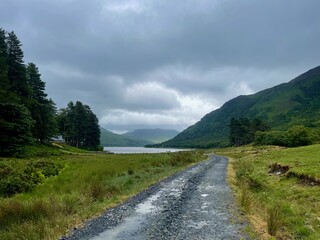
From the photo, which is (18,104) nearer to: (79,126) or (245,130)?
(79,126)

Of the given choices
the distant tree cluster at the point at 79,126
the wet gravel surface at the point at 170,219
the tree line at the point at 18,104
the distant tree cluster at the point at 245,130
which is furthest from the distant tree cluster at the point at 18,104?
the distant tree cluster at the point at 245,130

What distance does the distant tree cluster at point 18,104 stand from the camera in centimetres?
5172

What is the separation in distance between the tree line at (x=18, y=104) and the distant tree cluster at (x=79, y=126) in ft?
104

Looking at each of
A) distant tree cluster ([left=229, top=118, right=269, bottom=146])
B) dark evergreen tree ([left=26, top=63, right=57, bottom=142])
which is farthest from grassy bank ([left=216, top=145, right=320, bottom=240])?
distant tree cluster ([left=229, top=118, right=269, bottom=146])

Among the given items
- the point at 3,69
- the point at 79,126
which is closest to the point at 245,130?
the point at 79,126

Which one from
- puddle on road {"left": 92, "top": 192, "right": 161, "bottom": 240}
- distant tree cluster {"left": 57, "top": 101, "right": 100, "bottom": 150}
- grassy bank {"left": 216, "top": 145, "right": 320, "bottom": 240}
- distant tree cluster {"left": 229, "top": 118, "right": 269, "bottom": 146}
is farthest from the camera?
distant tree cluster {"left": 229, "top": 118, "right": 269, "bottom": 146}

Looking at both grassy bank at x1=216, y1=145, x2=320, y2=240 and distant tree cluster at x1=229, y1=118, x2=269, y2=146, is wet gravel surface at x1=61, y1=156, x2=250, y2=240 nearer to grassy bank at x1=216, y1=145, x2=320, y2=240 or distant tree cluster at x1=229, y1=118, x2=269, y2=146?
grassy bank at x1=216, y1=145, x2=320, y2=240

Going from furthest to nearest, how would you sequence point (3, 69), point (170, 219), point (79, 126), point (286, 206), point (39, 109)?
point (79, 126) → point (39, 109) → point (3, 69) → point (286, 206) → point (170, 219)

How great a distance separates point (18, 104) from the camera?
54375 mm

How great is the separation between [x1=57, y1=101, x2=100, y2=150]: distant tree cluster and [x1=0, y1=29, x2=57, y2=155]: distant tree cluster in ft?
50.2

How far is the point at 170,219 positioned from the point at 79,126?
377ft

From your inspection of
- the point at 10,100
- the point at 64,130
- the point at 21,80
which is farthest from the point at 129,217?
the point at 64,130

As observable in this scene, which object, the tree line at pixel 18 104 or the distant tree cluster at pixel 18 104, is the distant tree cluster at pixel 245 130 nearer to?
the distant tree cluster at pixel 18 104

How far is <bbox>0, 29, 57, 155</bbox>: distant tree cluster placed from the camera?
51.7 meters
